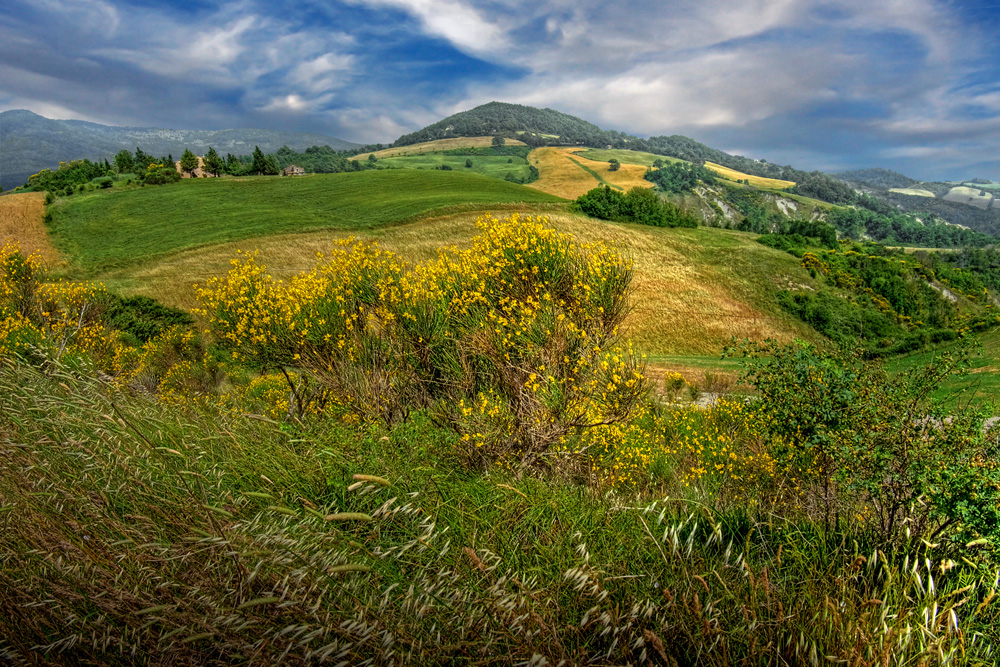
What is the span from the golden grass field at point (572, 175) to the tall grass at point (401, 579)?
106254mm

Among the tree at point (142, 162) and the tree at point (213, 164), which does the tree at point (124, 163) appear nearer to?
the tree at point (142, 162)

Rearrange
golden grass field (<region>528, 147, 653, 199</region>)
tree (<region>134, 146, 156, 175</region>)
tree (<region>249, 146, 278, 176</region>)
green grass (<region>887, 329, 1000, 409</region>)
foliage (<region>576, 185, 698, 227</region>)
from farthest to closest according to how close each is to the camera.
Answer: golden grass field (<region>528, 147, 653, 199</region>), tree (<region>249, 146, 278, 176</region>), tree (<region>134, 146, 156, 175</region>), foliage (<region>576, 185, 698, 227</region>), green grass (<region>887, 329, 1000, 409</region>)

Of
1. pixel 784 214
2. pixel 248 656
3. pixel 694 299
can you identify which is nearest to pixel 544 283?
pixel 248 656

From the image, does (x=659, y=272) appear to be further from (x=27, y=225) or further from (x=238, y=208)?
(x=27, y=225)

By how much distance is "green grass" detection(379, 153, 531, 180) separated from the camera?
14788 centimetres

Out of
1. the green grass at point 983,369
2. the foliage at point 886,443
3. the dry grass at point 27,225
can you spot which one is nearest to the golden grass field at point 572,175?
the green grass at point 983,369

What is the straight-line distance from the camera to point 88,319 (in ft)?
66.8

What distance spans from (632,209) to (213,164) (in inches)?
2820

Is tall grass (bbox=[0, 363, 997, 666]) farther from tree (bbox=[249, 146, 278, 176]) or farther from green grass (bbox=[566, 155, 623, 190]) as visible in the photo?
green grass (bbox=[566, 155, 623, 190])

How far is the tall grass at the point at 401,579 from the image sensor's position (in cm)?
225

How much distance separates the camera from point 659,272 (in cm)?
4569

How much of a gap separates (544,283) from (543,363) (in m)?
2.75

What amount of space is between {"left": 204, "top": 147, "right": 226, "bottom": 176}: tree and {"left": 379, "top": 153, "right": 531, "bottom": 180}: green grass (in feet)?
215

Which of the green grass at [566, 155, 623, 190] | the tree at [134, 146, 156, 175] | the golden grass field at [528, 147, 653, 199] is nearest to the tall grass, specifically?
the tree at [134, 146, 156, 175]
